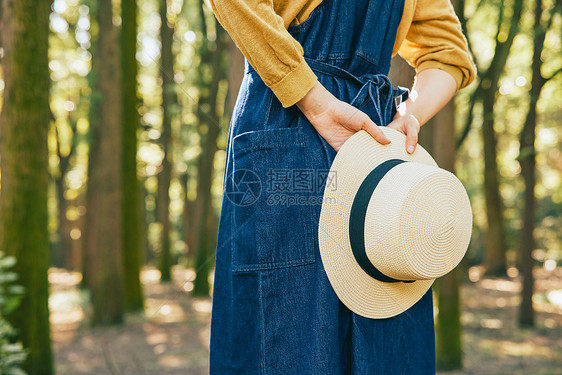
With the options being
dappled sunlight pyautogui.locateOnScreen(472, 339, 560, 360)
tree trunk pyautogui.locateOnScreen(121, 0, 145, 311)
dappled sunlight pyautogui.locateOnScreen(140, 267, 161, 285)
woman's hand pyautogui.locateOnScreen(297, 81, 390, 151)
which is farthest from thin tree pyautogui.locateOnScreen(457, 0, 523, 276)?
dappled sunlight pyautogui.locateOnScreen(140, 267, 161, 285)

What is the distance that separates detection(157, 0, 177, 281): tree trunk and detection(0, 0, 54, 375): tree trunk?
7.71 m

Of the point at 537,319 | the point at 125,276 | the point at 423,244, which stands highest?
the point at 423,244

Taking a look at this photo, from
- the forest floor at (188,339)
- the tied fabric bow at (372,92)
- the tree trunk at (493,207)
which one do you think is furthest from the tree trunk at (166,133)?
the tied fabric bow at (372,92)

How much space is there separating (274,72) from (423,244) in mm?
570

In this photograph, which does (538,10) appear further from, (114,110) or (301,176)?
(301,176)

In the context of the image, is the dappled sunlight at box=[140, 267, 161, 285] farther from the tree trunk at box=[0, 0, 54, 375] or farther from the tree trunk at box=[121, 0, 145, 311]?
the tree trunk at box=[0, 0, 54, 375]

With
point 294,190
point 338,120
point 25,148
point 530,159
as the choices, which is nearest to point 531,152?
point 530,159

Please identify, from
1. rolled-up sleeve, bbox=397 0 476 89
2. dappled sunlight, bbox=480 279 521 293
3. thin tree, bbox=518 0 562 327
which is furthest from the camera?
dappled sunlight, bbox=480 279 521 293

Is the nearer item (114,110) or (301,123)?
(301,123)

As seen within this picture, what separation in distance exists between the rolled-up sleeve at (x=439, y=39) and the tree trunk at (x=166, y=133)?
11688 millimetres

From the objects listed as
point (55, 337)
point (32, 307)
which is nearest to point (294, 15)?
point (32, 307)

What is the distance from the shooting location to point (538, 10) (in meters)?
8.83

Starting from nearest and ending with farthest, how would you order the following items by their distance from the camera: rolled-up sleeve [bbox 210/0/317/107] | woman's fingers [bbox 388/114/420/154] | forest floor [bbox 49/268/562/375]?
rolled-up sleeve [bbox 210/0/317/107] < woman's fingers [bbox 388/114/420/154] < forest floor [bbox 49/268/562/375]

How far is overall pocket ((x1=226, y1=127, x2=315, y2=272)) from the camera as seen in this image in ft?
4.02
